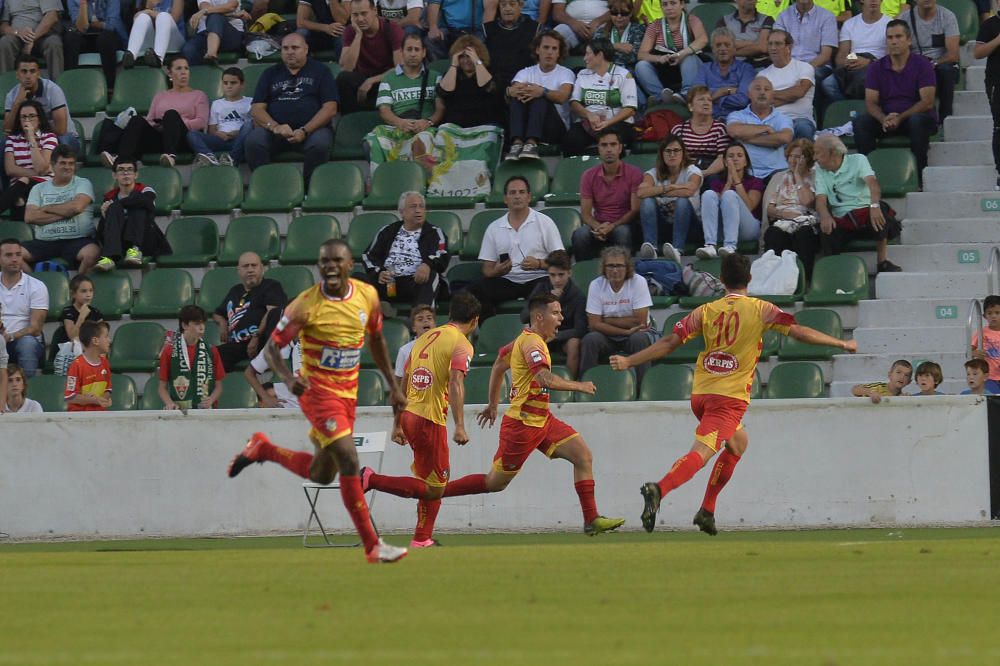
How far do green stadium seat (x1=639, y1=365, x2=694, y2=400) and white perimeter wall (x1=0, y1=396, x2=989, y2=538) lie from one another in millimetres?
1021

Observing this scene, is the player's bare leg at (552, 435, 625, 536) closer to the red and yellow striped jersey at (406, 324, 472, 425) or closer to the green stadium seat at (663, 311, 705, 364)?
the red and yellow striped jersey at (406, 324, 472, 425)

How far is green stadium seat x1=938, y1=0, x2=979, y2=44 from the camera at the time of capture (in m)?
20.0

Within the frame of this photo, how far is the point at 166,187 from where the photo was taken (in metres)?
20.0

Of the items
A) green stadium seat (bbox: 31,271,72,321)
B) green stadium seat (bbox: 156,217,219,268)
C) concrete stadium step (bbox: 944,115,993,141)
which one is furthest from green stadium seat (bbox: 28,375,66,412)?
concrete stadium step (bbox: 944,115,993,141)

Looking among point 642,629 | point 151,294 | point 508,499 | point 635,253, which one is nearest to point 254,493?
point 508,499

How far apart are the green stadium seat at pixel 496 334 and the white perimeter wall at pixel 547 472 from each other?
1.61 m

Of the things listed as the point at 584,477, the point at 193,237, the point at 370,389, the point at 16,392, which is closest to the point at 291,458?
the point at 584,477

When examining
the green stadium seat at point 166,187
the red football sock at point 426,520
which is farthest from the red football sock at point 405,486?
the green stadium seat at point 166,187

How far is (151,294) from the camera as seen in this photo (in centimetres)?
1883

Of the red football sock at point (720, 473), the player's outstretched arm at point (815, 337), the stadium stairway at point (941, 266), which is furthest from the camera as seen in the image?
the stadium stairway at point (941, 266)

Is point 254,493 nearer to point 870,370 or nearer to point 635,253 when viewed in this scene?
point 635,253

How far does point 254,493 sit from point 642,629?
9597mm

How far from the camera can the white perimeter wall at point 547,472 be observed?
1496cm

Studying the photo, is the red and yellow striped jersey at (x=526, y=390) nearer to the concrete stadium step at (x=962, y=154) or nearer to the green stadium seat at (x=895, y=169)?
the green stadium seat at (x=895, y=169)
